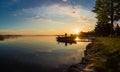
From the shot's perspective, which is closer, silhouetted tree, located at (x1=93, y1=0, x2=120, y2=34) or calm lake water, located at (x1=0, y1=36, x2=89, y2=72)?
calm lake water, located at (x1=0, y1=36, x2=89, y2=72)

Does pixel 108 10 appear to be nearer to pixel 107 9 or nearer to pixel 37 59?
pixel 107 9

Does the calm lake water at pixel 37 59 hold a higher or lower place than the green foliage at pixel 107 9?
lower

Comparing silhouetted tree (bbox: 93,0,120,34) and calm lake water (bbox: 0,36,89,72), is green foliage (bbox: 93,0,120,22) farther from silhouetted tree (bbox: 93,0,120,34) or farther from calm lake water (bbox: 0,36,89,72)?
calm lake water (bbox: 0,36,89,72)

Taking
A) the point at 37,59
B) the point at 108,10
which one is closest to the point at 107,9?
the point at 108,10

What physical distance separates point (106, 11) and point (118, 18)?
129 inches

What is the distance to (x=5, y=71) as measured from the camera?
21703 millimetres

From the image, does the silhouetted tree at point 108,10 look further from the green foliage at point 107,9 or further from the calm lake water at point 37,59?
the calm lake water at point 37,59

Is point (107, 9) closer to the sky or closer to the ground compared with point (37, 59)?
closer to the sky

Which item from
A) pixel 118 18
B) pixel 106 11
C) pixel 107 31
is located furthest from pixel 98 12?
pixel 107 31

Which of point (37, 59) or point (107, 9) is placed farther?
point (107, 9)

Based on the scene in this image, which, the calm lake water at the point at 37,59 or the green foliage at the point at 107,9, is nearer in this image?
the calm lake water at the point at 37,59

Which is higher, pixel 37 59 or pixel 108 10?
pixel 108 10

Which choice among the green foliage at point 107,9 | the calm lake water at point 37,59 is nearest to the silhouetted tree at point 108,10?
the green foliage at point 107,9

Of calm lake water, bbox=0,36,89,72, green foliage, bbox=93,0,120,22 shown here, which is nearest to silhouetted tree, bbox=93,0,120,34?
green foliage, bbox=93,0,120,22
